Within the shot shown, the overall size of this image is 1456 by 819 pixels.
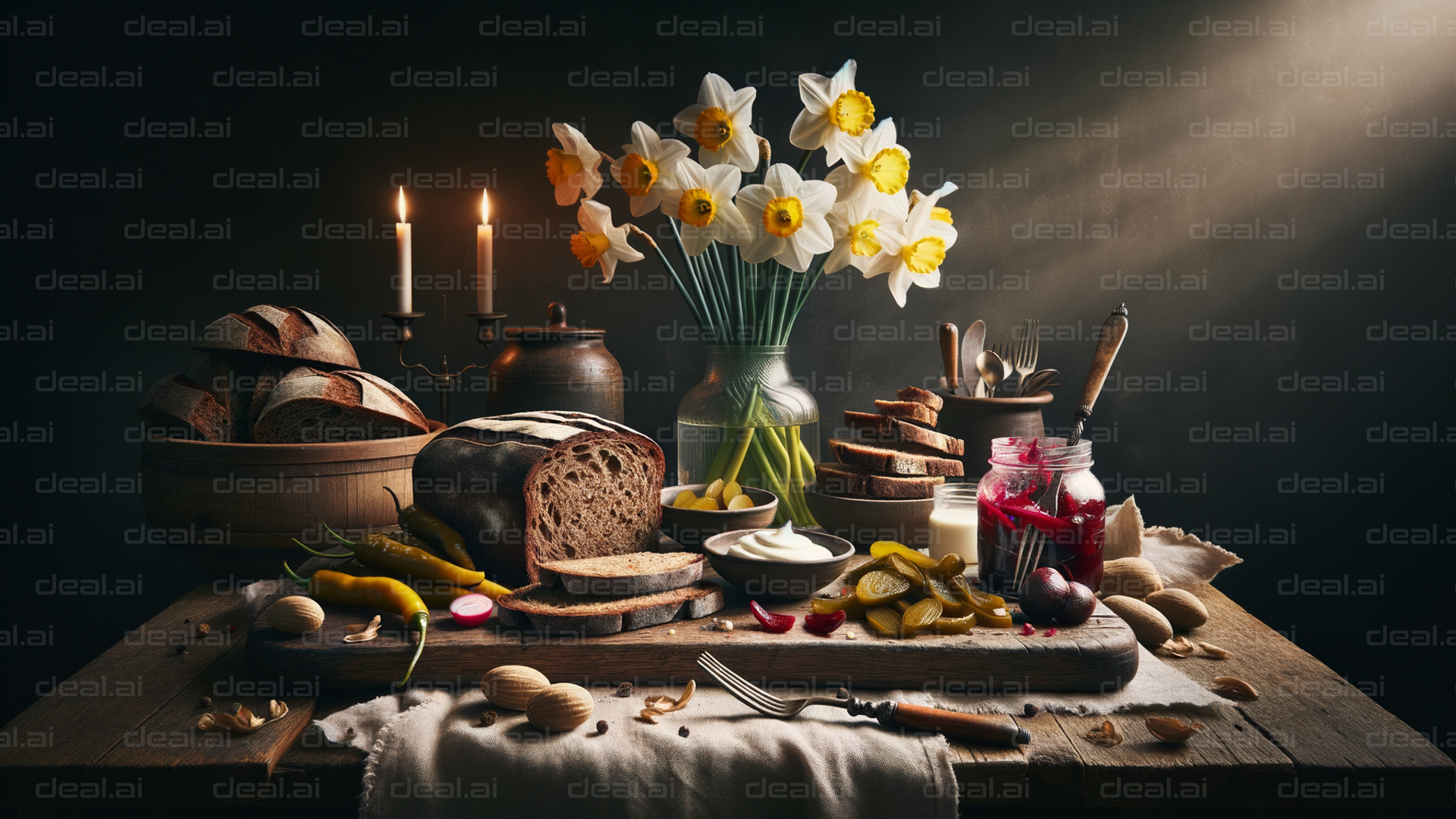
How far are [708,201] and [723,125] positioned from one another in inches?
6.8

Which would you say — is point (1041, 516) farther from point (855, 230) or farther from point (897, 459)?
point (855, 230)

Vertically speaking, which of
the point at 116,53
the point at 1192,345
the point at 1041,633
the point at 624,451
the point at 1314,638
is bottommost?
the point at 1314,638

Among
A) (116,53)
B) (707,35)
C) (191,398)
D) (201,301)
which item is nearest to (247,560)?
(191,398)

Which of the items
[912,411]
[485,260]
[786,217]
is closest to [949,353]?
[912,411]

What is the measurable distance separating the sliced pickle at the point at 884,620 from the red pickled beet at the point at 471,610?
2.37ft

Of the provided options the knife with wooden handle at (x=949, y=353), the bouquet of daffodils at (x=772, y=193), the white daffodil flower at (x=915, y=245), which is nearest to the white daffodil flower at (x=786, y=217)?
the bouquet of daffodils at (x=772, y=193)

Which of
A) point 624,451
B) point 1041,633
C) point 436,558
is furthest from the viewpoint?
point 624,451

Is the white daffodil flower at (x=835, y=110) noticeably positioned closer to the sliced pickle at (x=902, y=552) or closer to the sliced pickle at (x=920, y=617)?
the sliced pickle at (x=902, y=552)

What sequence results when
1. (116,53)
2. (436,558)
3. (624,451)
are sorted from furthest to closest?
(116,53) → (624,451) → (436,558)

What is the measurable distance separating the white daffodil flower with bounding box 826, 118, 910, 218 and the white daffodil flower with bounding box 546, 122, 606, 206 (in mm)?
579

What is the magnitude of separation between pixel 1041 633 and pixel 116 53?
297cm

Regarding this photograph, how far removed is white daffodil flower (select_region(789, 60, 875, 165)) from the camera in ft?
6.59

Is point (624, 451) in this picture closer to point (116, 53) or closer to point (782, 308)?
point (782, 308)

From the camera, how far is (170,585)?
283cm
